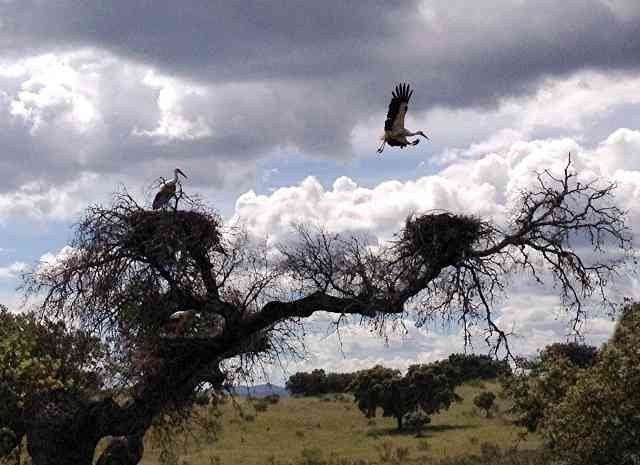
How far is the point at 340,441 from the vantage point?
5412 cm

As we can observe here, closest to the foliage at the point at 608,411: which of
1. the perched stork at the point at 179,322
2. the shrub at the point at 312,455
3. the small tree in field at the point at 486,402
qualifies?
the perched stork at the point at 179,322

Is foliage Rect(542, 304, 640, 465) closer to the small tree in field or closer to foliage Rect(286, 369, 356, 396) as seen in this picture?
the small tree in field

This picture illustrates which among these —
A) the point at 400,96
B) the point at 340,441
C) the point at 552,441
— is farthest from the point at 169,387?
the point at 340,441

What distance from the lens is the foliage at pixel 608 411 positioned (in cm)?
2211

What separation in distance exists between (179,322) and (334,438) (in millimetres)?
34565

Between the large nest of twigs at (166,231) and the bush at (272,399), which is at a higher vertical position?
the large nest of twigs at (166,231)

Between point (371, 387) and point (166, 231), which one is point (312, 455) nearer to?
point (371, 387)

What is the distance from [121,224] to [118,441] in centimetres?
535

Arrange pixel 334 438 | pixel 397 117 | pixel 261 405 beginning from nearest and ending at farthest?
pixel 397 117, pixel 334 438, pixel 261 405

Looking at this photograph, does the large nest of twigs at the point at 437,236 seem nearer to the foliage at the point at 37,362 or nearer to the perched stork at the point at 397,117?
the perched stork at the point at 397,117

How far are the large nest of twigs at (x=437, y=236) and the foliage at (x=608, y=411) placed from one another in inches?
180

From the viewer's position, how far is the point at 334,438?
55344 mm

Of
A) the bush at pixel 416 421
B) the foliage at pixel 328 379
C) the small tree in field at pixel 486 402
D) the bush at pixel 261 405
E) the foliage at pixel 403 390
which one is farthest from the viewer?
the foliage at pixel 328 379

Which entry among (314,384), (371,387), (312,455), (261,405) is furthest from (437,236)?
(314,384)
